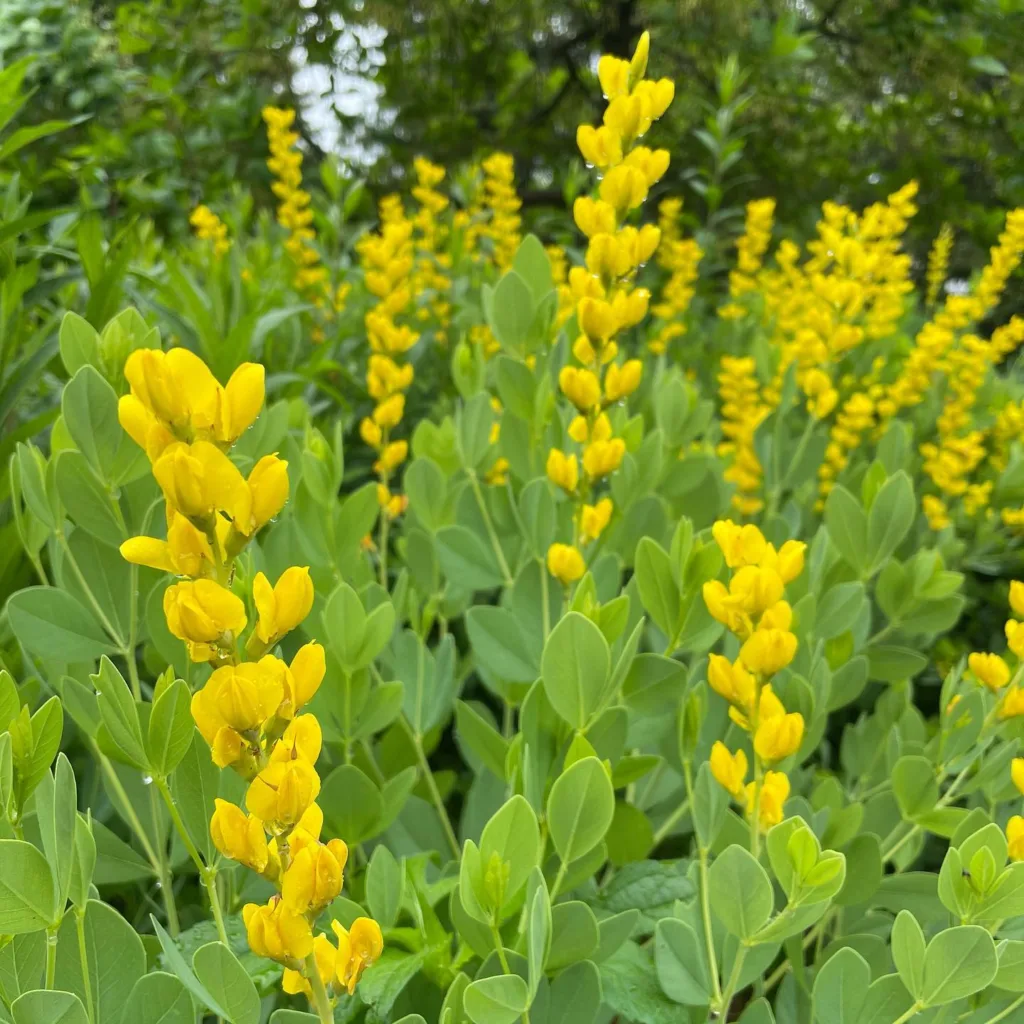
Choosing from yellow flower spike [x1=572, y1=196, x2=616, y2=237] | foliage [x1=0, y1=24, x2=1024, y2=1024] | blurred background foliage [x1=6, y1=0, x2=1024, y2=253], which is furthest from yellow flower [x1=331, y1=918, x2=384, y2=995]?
blurred background foliage [x1=6, y1=0, x2=1024, y2=253]

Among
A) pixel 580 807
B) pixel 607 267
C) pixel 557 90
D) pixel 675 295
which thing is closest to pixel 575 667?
pixel 580 807

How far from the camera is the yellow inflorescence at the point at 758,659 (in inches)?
17.7

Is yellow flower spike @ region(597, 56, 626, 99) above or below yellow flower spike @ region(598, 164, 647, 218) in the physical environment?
above

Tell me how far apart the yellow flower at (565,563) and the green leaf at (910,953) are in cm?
29

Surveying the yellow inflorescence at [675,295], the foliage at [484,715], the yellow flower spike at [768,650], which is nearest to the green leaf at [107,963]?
the foliage at [484,715]

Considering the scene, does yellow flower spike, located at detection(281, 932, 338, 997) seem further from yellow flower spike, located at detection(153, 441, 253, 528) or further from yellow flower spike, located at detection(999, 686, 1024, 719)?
yellow flower spike, located at detection(999, 686, 1024, 719)

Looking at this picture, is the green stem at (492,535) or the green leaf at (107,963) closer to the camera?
the green leaf at (107,963)

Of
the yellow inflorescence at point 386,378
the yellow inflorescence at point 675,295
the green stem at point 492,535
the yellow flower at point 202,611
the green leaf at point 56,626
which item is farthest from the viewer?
the yellow inflorescence at point 675,295

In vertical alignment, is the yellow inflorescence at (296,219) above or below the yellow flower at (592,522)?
below

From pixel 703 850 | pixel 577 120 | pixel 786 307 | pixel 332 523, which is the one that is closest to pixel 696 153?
pixel 577 120

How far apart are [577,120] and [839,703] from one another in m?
3.64

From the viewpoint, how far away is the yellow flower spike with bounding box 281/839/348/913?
1.00 ft

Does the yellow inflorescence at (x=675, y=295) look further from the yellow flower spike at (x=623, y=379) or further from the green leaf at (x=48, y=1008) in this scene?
the green leaf at (x=48, y=1008)

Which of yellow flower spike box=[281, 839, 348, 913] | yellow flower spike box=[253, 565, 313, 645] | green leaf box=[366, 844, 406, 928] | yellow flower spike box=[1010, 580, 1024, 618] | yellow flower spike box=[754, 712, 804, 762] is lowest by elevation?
green leaf box=[366, 844, 406, 928]
